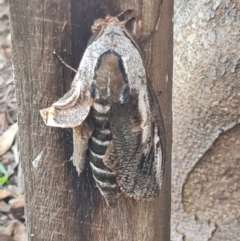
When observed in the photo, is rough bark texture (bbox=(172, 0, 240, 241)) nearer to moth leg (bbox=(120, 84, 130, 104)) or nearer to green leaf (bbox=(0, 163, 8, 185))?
moth leg (bbox=(120, 84, 130, 104))

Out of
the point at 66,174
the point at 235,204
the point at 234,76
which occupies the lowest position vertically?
the point at 235,204

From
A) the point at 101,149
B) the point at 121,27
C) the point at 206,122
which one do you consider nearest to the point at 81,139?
the point at 101,149

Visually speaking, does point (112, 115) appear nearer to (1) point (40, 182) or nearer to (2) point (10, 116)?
(1) point (40, 182)

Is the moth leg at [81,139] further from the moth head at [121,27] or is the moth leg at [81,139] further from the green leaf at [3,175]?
the green leaf at [3,175]

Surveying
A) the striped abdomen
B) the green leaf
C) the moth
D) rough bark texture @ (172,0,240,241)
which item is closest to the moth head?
the moth

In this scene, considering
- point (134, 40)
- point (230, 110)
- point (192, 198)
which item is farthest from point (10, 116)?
point (134, 40)

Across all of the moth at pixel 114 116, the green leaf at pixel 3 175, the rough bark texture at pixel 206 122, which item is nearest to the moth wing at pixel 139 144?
the moth at pixel 114 116

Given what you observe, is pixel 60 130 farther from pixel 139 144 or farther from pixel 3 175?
pixel 3 175
